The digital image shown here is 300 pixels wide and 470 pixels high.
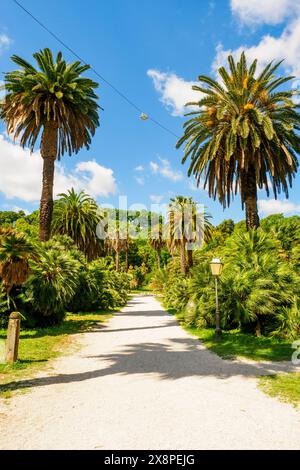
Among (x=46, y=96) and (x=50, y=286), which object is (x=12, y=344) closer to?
(x=50, y=286)

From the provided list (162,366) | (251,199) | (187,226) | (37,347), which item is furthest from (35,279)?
(187,226)

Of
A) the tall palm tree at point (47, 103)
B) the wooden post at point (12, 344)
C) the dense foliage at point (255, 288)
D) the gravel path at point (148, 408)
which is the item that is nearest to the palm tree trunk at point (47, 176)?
the tall palm tree at point (47, 103)

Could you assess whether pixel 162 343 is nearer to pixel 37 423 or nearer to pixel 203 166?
pixel 37 423

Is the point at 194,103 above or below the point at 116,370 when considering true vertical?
above

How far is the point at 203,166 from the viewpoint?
16.8 m

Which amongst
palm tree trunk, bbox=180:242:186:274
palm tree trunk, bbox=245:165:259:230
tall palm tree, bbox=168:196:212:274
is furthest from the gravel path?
tall palm tree, bbox=168:196:212:274

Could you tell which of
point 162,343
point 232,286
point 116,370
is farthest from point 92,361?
point 232,286

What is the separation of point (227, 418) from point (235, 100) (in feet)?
46.1

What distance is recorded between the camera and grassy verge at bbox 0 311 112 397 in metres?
6.59

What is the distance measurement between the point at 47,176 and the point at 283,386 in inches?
588

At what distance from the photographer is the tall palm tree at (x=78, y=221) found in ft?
79.4

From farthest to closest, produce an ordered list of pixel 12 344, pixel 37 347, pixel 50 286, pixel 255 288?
pixel 50 286 → pixel 255 288 → pixel 37 347 → pixel 12 344

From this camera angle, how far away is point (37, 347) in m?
9.42

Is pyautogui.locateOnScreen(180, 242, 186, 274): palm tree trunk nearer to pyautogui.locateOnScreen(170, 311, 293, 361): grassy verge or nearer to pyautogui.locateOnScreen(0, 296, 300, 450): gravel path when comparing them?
pyautogui.locateOnScreen(170, 311, 293, 361): grassy verge
